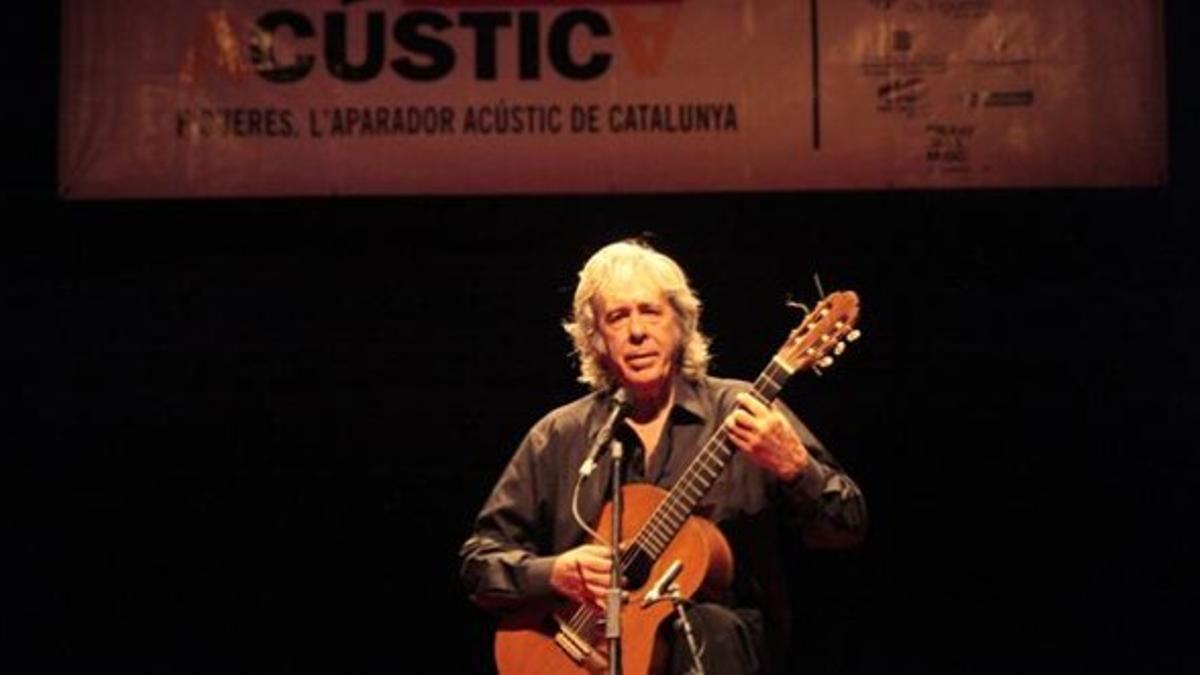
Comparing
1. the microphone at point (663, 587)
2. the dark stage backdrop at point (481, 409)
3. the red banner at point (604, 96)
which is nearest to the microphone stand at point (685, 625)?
the microphone at point (663, 587)

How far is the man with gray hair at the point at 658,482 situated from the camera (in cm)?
296

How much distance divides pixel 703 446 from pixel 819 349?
1.01 feet

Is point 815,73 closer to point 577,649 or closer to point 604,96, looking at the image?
point 604,96

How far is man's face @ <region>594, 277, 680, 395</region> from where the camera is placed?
10.4ft

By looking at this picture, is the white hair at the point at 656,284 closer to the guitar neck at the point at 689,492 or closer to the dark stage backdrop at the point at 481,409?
the guitar neck at the point at 689,492

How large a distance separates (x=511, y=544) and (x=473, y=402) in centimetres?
126

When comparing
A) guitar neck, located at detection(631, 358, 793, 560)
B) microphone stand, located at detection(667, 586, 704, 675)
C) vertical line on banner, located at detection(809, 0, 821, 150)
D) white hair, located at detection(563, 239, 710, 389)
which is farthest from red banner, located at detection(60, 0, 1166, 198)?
microphone stand, located at detection(667, 586, 704, 675)

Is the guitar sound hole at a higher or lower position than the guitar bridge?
higher

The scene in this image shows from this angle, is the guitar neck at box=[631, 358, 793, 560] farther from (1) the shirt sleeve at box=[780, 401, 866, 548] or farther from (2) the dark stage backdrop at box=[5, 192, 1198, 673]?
(2) the dark stage backdrop at box=[5, 192, 1198, 673]

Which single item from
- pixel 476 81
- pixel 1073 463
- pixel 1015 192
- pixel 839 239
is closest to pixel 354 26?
pixel 476 81

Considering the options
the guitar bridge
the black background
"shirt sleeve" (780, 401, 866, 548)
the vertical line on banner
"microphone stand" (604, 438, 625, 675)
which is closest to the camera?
"microphone stand" (604, 438, 625, 675)

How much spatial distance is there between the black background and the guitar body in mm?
1277

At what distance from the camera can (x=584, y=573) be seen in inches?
119

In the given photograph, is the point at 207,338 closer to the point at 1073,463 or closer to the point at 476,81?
the point at 476,81
